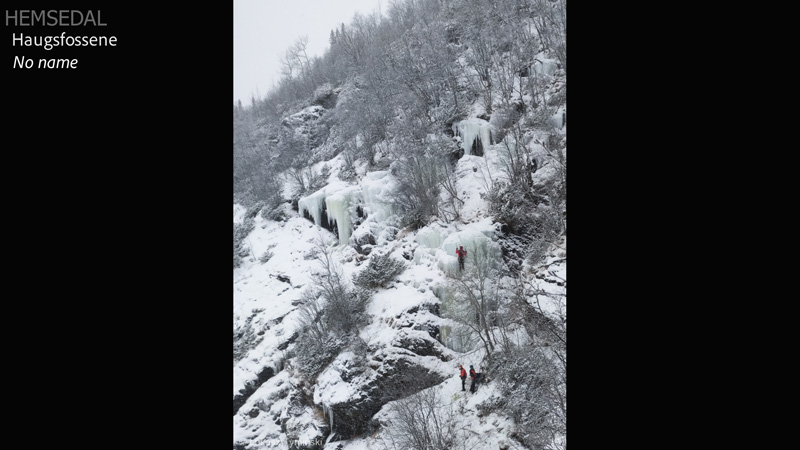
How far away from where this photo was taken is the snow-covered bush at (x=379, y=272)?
1271 centimetres

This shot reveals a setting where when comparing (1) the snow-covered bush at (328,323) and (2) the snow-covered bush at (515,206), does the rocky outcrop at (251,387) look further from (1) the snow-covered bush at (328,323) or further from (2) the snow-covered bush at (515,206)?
(2) the snow-covered bush at (515,206)

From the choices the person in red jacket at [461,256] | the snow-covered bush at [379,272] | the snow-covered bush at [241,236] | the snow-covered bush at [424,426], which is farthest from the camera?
the snow-covered bush at [241,236]

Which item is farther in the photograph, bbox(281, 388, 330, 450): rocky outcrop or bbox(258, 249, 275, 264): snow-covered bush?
bbox(258, 249, 275, 264): snow-covered bush

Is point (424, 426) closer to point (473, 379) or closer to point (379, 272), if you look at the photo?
point (473, 379)

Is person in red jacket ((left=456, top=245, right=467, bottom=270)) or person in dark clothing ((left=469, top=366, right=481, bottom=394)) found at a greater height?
person in red jacket ((left=456, top=245, right=467, bottom=270))

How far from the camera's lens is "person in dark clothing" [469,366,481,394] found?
9188 millimetres

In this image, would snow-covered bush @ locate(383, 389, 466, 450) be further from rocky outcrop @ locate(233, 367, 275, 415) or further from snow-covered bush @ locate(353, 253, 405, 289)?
rocky outcrop @ locate(233, 367, 275, 415)

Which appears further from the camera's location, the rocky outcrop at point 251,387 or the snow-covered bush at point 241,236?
the snow-covered bush at point 241,236

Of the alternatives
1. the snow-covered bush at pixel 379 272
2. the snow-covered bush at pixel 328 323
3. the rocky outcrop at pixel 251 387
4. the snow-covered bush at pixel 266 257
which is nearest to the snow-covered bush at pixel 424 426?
the snow-covered bush at pixel 328 323

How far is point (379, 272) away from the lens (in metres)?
12.9

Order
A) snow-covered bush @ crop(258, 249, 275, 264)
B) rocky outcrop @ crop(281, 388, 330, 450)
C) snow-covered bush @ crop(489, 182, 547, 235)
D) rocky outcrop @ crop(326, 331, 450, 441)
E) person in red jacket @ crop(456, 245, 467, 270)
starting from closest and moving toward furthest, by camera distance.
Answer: rocky outcrop @ crop(326, 331, 450, 441)
rocky outcrop @ crop(281, 388, 330, 450)
person in red jacket @ crop(456, 245, 467, 270)
snow-covered bush @ crop(489, 182, 547, 235)
snow-covered bush @ crop(258, 249, 275, 264)

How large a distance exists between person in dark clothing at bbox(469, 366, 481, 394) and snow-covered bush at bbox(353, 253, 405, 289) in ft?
13.6

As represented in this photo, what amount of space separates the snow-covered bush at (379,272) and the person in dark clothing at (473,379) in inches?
163

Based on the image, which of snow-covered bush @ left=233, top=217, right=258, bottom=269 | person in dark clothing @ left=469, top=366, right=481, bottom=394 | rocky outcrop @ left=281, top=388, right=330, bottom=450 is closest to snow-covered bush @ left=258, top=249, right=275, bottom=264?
snow-covered bush @ left=233, top=217, right=258, bottom=269
